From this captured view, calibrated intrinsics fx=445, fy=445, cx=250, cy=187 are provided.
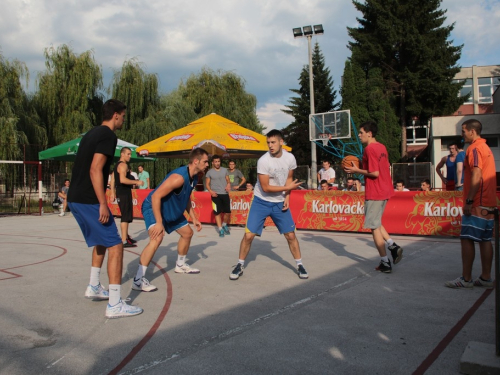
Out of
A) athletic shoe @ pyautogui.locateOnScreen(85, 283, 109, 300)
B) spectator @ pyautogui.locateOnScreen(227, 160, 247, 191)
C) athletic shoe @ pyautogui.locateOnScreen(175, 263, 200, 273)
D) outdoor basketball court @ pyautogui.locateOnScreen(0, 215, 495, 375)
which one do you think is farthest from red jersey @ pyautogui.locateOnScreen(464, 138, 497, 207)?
spectator @ pyautogui.locateOnScreen(227, 160, 247, 191)

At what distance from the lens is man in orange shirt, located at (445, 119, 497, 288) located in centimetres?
510

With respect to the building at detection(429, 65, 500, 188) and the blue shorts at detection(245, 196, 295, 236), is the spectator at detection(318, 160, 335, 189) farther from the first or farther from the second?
the building at detection(429, 65, 500, 188)

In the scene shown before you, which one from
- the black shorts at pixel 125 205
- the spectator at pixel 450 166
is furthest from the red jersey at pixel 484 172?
the black shorts at pixel 125 205

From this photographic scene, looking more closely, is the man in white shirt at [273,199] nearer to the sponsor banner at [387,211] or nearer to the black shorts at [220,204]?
the sponsor banner at [387,211]

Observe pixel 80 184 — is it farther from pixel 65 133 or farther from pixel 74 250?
pixel 65 133

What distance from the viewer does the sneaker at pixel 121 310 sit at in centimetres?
427

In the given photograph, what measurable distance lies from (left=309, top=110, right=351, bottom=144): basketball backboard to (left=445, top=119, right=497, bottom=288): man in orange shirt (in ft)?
60.8

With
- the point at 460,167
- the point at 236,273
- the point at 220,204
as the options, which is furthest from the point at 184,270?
the point at 460,167

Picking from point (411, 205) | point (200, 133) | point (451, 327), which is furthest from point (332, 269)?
point (200, 133)

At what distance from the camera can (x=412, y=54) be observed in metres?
37.7

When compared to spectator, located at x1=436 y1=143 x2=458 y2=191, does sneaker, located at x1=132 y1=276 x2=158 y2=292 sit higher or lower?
lower

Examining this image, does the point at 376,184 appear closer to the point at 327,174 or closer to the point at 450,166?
the point at 450,166

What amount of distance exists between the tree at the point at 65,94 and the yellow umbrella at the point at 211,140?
32.0 ft

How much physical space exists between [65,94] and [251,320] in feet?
77.1
